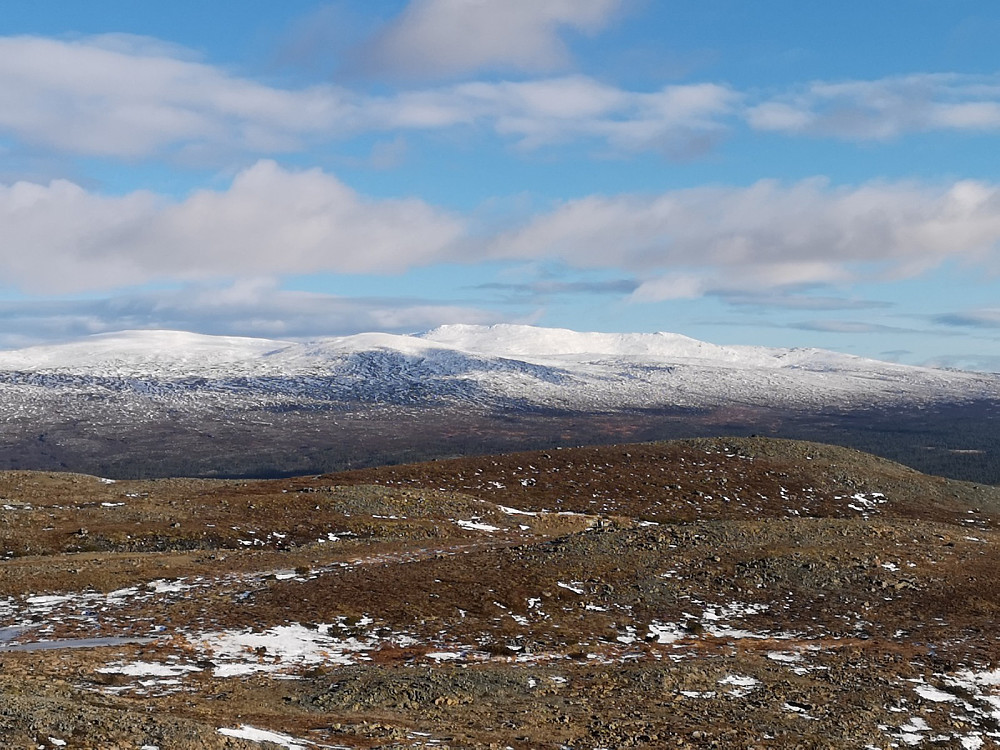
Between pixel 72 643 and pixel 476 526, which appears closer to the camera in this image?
pixel 72 643

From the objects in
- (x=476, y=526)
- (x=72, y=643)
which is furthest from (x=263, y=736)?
(x=476, y=526)

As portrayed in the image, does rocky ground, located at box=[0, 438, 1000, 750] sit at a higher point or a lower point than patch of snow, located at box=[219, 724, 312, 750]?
lower

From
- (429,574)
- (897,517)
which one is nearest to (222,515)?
(429,574)

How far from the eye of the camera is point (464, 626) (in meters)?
29.9

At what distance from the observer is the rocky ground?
1988cm

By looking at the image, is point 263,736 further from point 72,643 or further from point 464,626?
point 464,626

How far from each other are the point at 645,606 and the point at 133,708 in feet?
68.1

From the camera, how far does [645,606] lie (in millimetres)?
33688

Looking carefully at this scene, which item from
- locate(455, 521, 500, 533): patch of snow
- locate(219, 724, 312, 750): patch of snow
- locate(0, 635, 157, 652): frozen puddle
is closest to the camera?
locate(219, 724, 312, 750): patch of snow

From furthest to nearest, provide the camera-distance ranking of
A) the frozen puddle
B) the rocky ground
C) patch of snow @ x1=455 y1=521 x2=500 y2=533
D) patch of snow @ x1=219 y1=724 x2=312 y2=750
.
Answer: patch of snow @ x1=455 y1=521 x2=500 y2=533, the frozen puddle, the rocky ground, patch of snow @ x1=219 y1=724 x2=312 y2=750

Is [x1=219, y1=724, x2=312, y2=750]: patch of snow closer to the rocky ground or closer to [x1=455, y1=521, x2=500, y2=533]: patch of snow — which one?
the rocky ground

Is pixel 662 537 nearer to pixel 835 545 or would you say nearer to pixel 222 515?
pixel 835 545

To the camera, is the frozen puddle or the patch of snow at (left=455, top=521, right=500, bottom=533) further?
the patch of snow at (left=455, top=521, right=500, bottom=533)

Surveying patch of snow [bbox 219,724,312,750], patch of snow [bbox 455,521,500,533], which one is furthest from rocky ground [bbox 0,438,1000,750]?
patch of snow [bbox 455,521,500,533]
